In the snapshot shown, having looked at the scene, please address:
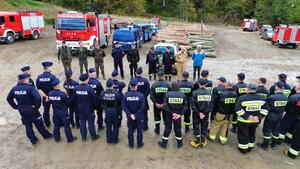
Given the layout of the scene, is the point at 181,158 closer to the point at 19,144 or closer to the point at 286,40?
the point at 19,144

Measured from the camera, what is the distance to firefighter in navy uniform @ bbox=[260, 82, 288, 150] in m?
5.95

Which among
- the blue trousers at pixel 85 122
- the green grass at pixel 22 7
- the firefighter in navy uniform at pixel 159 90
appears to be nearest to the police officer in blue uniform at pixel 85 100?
the blue trousers at pixel 85 122

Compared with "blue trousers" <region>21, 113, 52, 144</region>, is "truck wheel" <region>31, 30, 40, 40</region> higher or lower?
higher

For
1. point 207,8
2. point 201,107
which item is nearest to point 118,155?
point 201,107

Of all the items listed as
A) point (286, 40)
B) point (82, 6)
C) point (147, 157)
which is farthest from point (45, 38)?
point (82, 6)

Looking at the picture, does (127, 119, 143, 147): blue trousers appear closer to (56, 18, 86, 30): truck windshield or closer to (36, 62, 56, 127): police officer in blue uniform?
(36, 62, 56, 127): police officer in blue uniform

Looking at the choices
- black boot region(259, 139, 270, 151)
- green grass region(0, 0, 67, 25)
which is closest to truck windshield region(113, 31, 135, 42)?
black boot region(259, 139, 270, 151)

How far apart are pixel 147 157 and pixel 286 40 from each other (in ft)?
74.9

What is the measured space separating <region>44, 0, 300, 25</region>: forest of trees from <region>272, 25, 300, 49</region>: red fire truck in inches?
846

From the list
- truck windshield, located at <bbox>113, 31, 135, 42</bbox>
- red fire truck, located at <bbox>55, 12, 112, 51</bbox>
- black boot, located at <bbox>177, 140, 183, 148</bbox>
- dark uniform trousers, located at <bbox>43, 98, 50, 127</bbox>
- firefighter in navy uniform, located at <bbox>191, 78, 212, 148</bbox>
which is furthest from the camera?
truck windshield, located at <bbox>113, 31, 135, 42</bbox>

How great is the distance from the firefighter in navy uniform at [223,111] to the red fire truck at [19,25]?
19464mm

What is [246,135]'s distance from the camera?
19.4ft

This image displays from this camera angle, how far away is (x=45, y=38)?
24344 millimetres

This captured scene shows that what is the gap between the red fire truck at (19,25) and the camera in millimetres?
19734
